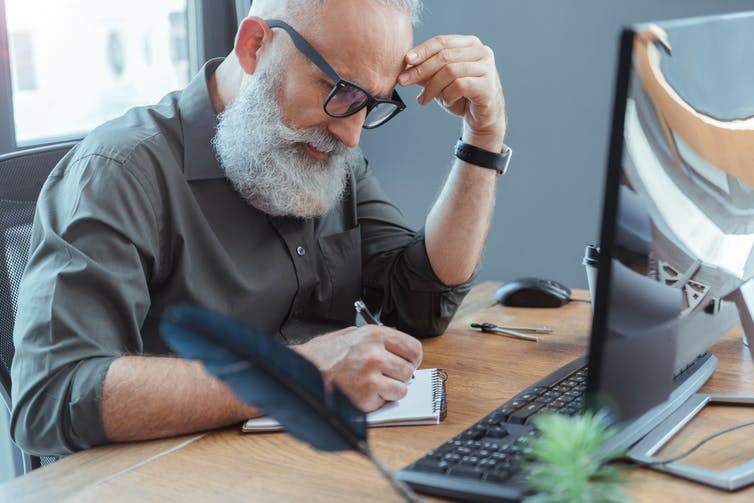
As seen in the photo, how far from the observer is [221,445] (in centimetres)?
114

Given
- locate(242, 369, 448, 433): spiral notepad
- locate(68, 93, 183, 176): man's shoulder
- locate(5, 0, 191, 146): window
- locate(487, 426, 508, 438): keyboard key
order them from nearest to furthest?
locate(487, 426, 508, 438): keyboard key, locate(242, 369, 448, 433): spiral notepad, locate(68, 93, 183, 176): man's shoulder, locate(5, 0, 191, 146): window

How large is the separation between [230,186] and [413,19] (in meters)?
0.42

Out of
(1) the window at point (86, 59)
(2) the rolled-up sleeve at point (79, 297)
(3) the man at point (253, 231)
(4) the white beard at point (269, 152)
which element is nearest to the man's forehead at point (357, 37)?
(3) the man at point (253, 231)

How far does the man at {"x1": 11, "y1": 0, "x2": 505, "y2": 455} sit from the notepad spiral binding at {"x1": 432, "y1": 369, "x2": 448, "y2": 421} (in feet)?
0.16

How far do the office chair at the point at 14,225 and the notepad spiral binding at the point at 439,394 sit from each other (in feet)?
2.09

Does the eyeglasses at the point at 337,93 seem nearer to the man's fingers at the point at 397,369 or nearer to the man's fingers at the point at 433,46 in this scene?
the man's fingers at the point at 433,46

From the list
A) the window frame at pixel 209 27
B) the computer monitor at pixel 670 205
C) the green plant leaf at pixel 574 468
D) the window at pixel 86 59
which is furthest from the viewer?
the window frame at pixel 209 27

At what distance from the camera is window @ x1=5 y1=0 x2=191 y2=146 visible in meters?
2.32

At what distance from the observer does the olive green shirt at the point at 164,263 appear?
1.24 m

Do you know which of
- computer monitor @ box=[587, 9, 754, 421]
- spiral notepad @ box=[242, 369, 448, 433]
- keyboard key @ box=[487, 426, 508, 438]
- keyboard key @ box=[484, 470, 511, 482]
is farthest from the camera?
spiral notepad @ box=[242, 369, 448, 433]

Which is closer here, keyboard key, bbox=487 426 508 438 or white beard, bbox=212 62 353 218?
keyboard key, bbox=487 426 508 438

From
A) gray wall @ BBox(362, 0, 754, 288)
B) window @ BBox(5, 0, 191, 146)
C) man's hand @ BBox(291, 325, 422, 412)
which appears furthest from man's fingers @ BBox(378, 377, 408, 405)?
gray wall @ BBox(362, 0, 754, 288)

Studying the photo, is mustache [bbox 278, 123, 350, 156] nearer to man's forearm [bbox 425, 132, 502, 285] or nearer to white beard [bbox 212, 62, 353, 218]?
white beard [bbox 212, 62, 353, 218]

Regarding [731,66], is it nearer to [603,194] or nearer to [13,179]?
[603,194]
